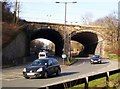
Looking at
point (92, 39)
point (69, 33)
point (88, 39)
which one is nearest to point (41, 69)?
point (69, 33)

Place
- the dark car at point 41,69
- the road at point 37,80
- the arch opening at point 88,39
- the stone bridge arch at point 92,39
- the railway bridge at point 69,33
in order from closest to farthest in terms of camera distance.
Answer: the road at point 37,80
the dark car at point 41,69
the railway bridge at point 69,33
the stone bridge arch at point 92,39
the arch opening at point 88,39

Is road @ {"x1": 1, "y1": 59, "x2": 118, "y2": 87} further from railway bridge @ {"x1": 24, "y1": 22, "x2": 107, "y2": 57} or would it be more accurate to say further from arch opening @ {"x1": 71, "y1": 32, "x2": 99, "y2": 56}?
arch opening @ {"x1": 71, "y1": 32, "x2": 99, "y2": 56}

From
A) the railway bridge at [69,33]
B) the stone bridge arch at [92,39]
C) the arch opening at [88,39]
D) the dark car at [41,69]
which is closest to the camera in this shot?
the dark car at [41,69]

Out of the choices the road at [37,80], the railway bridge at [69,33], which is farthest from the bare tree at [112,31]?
the road at [37,80]

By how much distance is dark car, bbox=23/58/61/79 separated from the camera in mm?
28547

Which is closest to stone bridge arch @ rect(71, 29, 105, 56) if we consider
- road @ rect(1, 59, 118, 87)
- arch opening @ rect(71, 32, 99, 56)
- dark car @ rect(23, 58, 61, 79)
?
arch opening @ rect(71, 32, 99, 56)

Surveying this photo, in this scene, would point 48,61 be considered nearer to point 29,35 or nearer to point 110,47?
point 29,35

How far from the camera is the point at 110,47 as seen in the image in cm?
10044

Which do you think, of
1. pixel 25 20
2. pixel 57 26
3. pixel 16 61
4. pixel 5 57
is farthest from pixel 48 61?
pixel 57 26

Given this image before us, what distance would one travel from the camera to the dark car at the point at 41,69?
28547mm

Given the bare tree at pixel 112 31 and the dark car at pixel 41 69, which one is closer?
the dark car at pixel 41 69

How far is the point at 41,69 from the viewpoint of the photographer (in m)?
28.6

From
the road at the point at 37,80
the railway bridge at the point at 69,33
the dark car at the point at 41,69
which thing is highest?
the railway bridge at the point at 69,33

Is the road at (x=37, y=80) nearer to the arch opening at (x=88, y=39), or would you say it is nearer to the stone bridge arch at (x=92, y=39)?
the stone bridge arch at (x=92, y=39)
